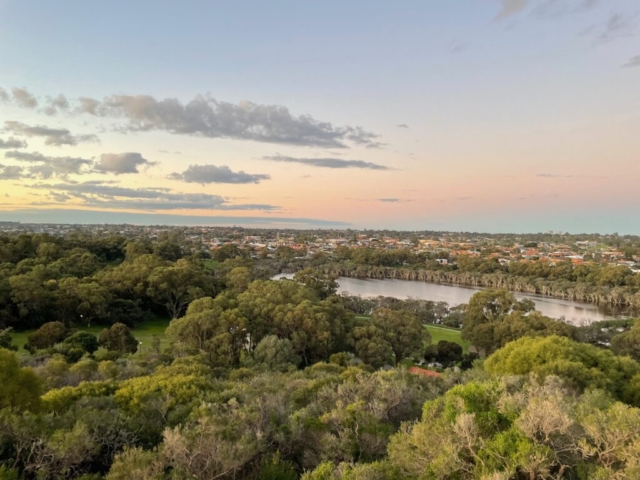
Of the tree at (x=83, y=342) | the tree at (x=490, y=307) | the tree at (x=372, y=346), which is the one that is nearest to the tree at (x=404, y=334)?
the tree at (x=372, y=346)

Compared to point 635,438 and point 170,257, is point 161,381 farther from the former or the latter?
point 170,257

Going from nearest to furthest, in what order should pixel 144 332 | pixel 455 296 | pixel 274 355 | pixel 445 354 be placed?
pixel 274 355 → pixel 445 354 → pixel 144 332 → pixel 455 296

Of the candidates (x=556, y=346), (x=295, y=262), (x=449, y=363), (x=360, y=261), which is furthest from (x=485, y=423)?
(x=360, y=261)

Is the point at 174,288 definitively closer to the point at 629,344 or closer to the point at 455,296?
the point at 629,344

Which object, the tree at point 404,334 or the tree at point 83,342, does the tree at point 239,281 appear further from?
the tree at point 83,342

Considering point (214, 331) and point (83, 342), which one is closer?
point (83, 342)

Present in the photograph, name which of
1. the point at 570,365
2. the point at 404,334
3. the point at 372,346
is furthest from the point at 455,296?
the point at 570,365
